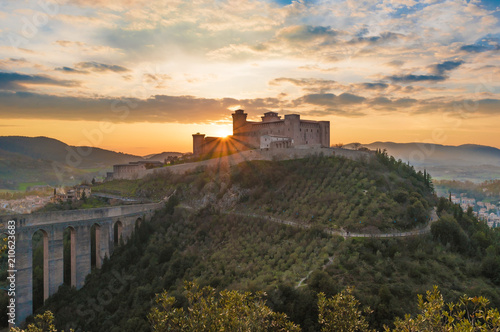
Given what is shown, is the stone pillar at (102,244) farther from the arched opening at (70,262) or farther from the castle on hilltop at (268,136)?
the castle on hilltop at (268,136)

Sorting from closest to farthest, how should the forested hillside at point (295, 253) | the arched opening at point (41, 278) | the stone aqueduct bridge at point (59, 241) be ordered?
1. the forested hillside at point (295, 253)
2. the stone aqueduct bridge at point (59, 241)
3. the arched opening at point (41, 278)

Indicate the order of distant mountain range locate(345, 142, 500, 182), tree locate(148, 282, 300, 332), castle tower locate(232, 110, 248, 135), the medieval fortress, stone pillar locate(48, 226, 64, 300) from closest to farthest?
tree locate(148, 282, 300, 332)
stone pillar locate(48, 226, 64, 300)
the medieval fortress
castle tower locate(232, 110, 248, 135)
distant mountain range locate(345, 142, 500, 182)

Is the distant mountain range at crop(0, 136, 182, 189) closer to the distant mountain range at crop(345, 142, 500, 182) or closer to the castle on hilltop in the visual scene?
the castle on hilltop

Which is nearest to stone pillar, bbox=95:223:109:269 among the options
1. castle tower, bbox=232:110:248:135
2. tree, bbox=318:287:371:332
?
tree, bbox=318:287:371:332

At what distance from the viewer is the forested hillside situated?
71.4ft

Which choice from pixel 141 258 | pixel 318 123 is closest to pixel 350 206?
pixel 141 258

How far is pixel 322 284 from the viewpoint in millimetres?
20812

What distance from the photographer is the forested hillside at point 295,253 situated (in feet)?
71.4

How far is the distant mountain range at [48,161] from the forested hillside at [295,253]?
5875 cm

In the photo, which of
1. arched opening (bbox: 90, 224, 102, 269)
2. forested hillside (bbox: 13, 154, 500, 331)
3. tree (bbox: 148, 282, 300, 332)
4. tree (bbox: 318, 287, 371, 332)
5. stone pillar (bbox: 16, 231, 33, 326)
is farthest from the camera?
arched opening (bbox: 90, 224, 102, 269)

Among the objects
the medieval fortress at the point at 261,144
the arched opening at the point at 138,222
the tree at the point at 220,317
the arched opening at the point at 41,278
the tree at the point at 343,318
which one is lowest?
the arched opening at the point at 41,278

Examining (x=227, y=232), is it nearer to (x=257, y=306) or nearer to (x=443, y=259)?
(x=443, y=259)

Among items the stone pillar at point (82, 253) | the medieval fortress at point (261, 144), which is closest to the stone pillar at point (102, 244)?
the stone pillar at point (82, 253)

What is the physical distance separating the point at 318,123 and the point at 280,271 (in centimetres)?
3290
